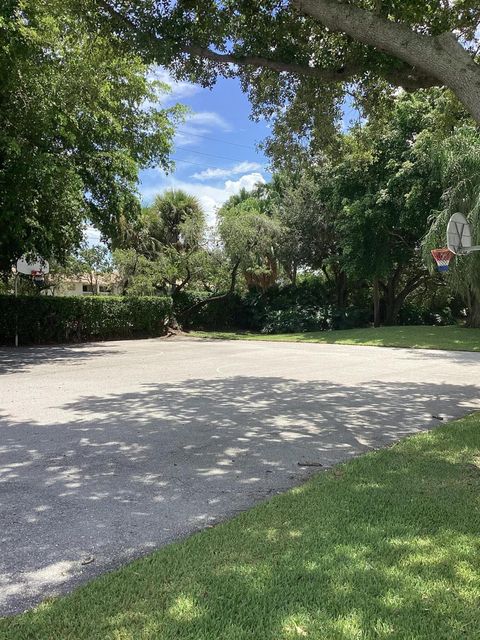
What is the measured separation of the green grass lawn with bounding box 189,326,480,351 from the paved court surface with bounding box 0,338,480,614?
8.21 m

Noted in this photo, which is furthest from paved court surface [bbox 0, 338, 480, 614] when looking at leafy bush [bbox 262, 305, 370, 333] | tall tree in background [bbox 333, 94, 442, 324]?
leafy bush [bbox 262, 305, 370, 333]

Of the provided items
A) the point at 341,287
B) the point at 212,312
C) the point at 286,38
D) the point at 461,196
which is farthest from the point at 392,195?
the point at 286,38

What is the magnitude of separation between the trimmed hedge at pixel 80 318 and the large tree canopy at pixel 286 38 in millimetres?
13450

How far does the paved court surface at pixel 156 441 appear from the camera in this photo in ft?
10.9

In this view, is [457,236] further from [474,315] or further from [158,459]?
[474,315]

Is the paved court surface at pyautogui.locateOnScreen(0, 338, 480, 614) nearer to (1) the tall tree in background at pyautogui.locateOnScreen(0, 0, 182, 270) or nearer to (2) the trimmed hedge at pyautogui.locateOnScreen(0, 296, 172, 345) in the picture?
(1) the tall tree in background at pyautogui.locateOnScreen(0, 0, 182, 270)

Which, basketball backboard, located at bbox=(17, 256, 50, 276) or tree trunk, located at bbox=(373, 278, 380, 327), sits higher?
basketball backboard, located at bbox=(17, 256, 50, 276)

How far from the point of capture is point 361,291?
33.3 m

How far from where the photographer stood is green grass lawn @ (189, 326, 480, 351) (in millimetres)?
20173

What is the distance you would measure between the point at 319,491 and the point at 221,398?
443cm

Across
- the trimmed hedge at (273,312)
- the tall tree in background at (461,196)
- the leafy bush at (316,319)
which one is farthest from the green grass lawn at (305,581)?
the leafy bush at (316,319)

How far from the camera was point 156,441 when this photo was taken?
18.7ft

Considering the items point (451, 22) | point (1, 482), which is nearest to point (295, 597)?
point (1, 482)

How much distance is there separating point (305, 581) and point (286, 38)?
7522mm
